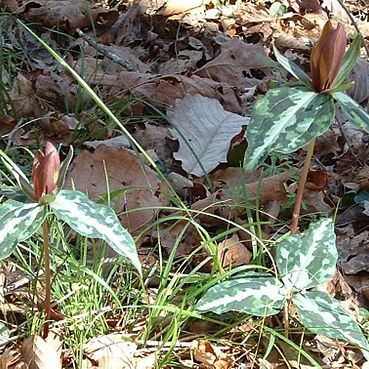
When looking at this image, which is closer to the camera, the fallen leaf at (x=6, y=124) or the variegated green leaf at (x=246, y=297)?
the variegated green leaf at (x=246, y=297)

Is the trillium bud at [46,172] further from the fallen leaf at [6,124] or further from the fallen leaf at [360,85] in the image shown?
the fallen leaf at [360,85]

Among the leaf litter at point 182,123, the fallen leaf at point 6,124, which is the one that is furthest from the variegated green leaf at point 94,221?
the fallen leaf at point 6,124

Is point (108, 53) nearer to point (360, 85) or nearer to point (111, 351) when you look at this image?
point (360, 85)

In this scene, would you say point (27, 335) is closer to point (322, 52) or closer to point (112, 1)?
point (322, 52)

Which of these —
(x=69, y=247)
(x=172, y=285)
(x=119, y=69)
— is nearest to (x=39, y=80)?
(x=119, y=69)

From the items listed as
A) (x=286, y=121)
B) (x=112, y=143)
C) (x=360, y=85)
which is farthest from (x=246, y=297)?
(x=360, y=85)
